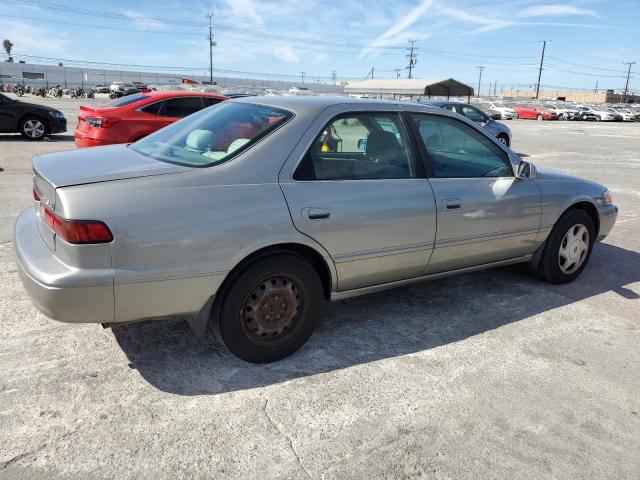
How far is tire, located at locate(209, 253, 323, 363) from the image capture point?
291 cm

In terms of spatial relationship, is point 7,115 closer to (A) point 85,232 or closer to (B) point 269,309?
(A) point 85,232

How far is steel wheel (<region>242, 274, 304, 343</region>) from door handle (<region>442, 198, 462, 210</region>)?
48.5 inches

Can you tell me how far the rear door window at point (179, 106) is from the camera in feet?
32.0

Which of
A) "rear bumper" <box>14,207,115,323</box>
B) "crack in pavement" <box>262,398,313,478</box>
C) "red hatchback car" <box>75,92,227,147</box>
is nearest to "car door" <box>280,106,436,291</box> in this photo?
"crack in pavement" <box>262,398,313,478</box>

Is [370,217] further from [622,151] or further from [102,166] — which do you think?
[622,151]

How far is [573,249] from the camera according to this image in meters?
4.67

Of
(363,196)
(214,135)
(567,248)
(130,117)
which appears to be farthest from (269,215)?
(130,117)

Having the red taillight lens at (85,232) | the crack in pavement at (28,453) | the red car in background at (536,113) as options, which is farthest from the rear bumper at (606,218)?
the red car in background at (536,113)

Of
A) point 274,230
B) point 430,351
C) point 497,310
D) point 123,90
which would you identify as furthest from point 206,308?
point 123,90

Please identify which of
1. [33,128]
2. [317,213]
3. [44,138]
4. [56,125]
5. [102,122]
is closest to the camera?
[317,213]

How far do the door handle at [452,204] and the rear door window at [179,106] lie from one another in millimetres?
7385

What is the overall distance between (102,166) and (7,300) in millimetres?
1625

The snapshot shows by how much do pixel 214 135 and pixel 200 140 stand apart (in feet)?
0.32

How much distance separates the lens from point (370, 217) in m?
3.27
